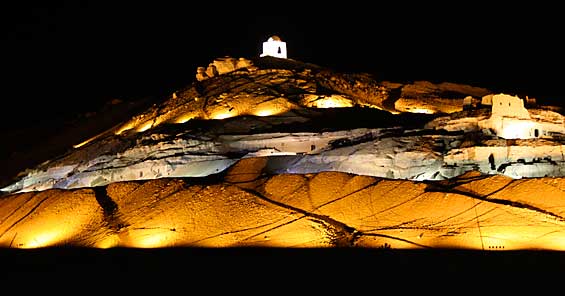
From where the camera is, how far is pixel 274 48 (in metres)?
52.5

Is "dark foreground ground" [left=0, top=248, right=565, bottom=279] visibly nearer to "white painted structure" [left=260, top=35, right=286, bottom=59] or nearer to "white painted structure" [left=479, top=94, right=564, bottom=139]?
"white painted structure" [left=479, top=94, right=564, bottom=139]

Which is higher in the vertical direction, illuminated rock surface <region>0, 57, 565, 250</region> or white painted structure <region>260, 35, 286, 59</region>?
white painted structure <region>260, 35, 286, 59</region>

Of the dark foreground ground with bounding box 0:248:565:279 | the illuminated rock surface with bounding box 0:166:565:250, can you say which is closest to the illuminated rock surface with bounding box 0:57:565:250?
the illuminated rock surface with bounding box 0:166:565:250

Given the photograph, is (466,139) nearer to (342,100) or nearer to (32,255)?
(342,100)

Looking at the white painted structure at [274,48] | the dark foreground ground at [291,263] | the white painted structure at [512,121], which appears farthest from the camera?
the white painted structure at [274,48]

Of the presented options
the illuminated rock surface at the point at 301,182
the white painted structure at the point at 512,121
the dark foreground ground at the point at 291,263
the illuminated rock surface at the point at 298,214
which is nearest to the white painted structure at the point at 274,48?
the illuminated rock surface at the point at 301,182

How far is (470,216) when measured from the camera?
63.7 ft

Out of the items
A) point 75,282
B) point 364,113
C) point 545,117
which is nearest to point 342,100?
point 364,113

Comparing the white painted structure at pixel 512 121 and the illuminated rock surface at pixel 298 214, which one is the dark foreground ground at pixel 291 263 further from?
the white painted structure at pixel 512 121

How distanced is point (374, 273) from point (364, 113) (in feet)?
72.0

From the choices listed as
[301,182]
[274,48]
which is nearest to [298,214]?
[301,182]

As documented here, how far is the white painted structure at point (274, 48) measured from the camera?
52344mm

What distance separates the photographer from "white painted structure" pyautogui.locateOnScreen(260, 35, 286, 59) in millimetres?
52344

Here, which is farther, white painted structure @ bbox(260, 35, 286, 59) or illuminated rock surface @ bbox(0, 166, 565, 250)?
white painted structure @ bbox(260, 35, 286, 59)
